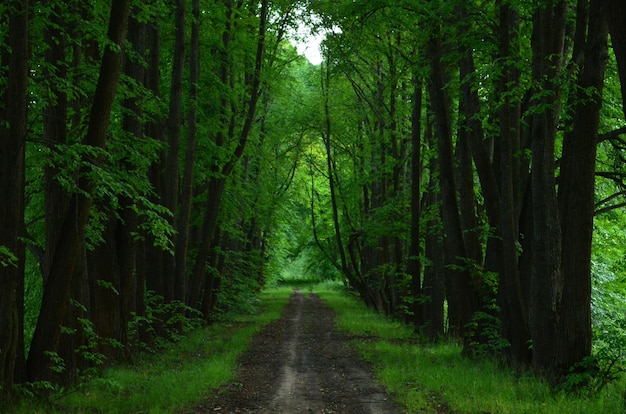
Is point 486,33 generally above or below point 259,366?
above

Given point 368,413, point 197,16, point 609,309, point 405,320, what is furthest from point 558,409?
point 405,320

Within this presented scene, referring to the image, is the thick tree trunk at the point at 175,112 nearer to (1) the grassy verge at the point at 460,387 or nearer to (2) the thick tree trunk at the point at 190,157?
(2) the thick tree trunk at the point at 190,157

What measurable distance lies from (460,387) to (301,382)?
120 inches

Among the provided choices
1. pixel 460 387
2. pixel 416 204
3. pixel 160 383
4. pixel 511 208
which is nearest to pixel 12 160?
pixel 160 383

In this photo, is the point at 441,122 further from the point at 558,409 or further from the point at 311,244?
the point at 311,244

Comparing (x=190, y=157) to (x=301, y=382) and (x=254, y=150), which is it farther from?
(x=301, y=382)

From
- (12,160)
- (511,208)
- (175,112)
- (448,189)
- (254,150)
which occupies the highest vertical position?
(254,150)

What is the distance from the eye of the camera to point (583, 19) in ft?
34.1

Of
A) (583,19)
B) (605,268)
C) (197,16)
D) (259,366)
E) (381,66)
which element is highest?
(381,66)

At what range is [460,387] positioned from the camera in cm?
1068

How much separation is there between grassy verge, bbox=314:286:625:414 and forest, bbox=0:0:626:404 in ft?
1.66

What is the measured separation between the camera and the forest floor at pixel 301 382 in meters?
9.79

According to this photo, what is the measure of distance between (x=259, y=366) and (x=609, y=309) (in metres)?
10.8

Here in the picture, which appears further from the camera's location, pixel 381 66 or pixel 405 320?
pixel 381 66
